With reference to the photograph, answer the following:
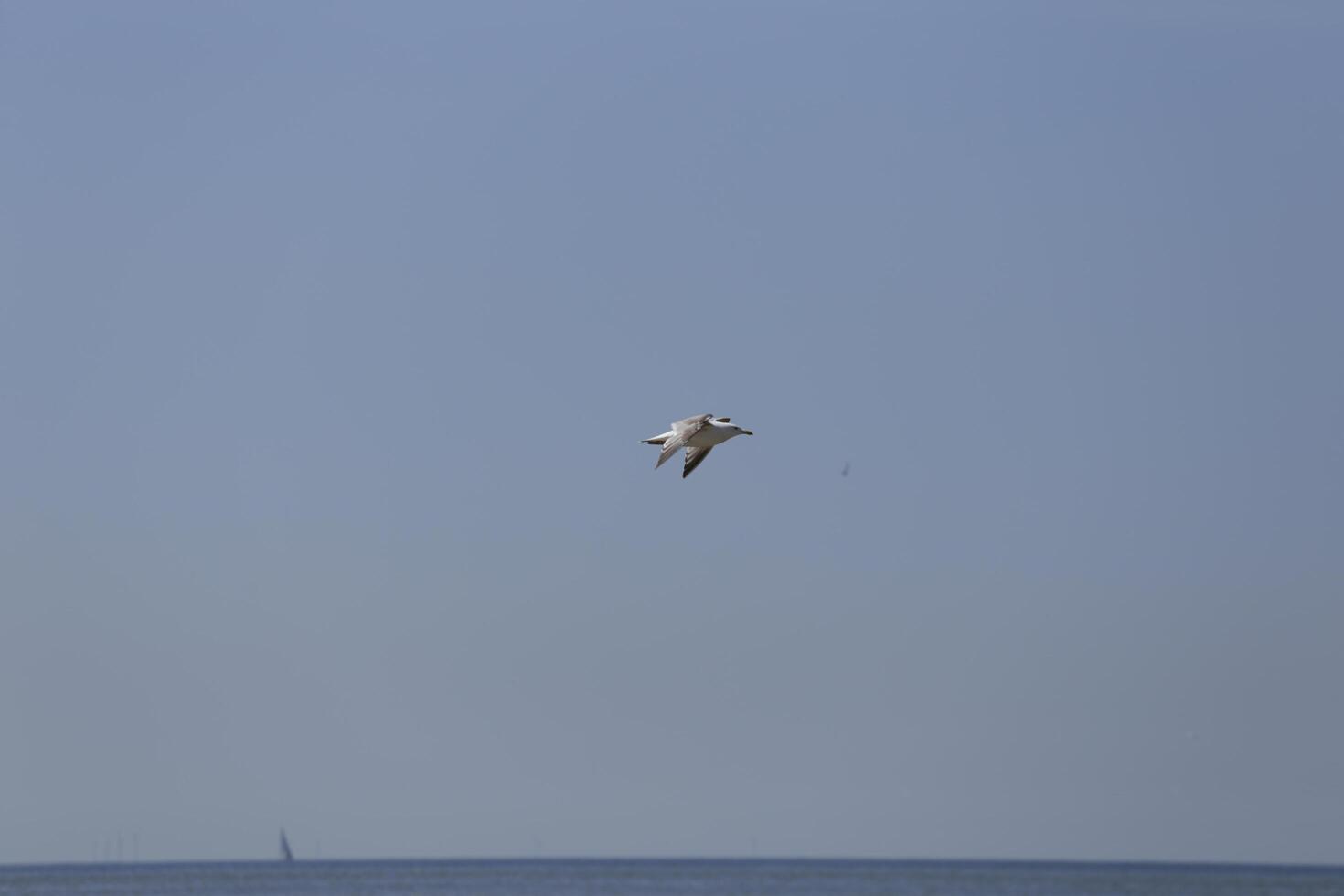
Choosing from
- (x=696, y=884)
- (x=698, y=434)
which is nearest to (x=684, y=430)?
(x=698, y=434)

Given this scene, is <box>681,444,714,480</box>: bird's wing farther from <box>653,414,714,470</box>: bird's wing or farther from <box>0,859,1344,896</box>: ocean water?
<box>0,859,1344,896</box>: ocean water

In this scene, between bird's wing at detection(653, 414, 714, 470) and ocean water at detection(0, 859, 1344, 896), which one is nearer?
bird's wing at detection(653, 414, 714, 470)

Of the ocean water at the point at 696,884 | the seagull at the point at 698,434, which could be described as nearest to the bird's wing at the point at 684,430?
the seagull at the point at 698,434

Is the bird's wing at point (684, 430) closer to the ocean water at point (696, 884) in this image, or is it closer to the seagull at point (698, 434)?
the seagull at point (698, 434)

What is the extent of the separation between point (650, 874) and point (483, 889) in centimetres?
3842

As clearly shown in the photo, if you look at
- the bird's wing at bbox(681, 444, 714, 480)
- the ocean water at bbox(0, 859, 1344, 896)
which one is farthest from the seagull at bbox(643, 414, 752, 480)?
the ocean water at bbox(0, 859, 1344, 896)

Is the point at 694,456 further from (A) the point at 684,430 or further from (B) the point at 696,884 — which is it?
(B) the point at 696,884

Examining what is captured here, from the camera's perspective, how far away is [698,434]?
3847cm

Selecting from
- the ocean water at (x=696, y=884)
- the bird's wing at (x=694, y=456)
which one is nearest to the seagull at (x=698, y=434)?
the bird's wing at (x=694, y=456)

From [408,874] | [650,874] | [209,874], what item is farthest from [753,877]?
[209,874]

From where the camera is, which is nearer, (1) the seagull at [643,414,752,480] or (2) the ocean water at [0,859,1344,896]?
(1) the seagull at [643,414,752,480]

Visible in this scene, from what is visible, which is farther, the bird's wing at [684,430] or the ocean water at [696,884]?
the ocean water at [696,884]

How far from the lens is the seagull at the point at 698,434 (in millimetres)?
38344

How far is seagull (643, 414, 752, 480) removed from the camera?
38.3 m
